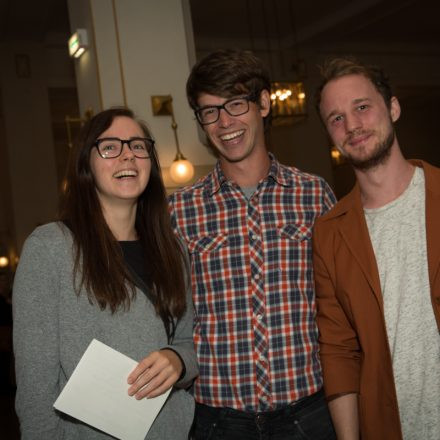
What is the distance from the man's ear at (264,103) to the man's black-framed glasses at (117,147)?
25.0 inches

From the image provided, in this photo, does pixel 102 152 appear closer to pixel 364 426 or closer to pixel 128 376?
pixel 128 376

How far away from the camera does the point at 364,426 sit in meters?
1.98

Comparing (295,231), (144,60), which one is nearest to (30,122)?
(144,60)

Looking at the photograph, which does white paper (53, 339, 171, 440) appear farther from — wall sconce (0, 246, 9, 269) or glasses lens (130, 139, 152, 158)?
wall sconce (0, 246, 9, 269)

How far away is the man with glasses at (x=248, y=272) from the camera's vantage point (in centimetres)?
204

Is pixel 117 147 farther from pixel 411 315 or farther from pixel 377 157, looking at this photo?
pixel 411 315

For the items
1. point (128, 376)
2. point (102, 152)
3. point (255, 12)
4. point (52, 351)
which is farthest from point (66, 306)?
Result: point (255, 12)

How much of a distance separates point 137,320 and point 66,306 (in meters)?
0.22

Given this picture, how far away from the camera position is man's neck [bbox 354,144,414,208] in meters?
2.02

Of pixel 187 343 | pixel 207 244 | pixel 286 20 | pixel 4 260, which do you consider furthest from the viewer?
pixel 4 260

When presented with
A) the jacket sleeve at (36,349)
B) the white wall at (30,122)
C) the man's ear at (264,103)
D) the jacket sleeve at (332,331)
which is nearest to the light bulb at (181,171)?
the man's ear at (264,103)

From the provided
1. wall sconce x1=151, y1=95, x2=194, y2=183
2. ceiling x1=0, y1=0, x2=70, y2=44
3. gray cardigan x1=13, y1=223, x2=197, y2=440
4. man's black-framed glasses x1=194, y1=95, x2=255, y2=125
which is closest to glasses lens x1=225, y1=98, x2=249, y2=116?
man's black-framed glasses x1=194, y1=95, x2=255, y2=125

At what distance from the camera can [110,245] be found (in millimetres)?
1794

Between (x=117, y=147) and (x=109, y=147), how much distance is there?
26 millimetres
